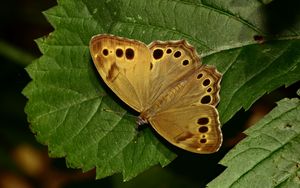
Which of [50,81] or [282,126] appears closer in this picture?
[282,126]

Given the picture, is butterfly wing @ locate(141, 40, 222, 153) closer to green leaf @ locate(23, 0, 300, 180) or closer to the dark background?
green leaf @ locate(23, 0, 300, 180)

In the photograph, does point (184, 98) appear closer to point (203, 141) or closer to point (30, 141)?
point (203, 141)

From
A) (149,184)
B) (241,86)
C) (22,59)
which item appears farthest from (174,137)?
(22,59)

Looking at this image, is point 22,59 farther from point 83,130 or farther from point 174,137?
point 174,137

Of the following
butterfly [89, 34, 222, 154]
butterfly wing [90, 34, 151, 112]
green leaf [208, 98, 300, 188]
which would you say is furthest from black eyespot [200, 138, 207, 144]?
butterfly wing [90, 34, 151, 112]

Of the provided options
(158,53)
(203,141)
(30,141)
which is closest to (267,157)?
(203,141)

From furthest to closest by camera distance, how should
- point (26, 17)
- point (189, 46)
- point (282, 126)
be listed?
point (26, 17), point (189, 46), point (282, 126)
